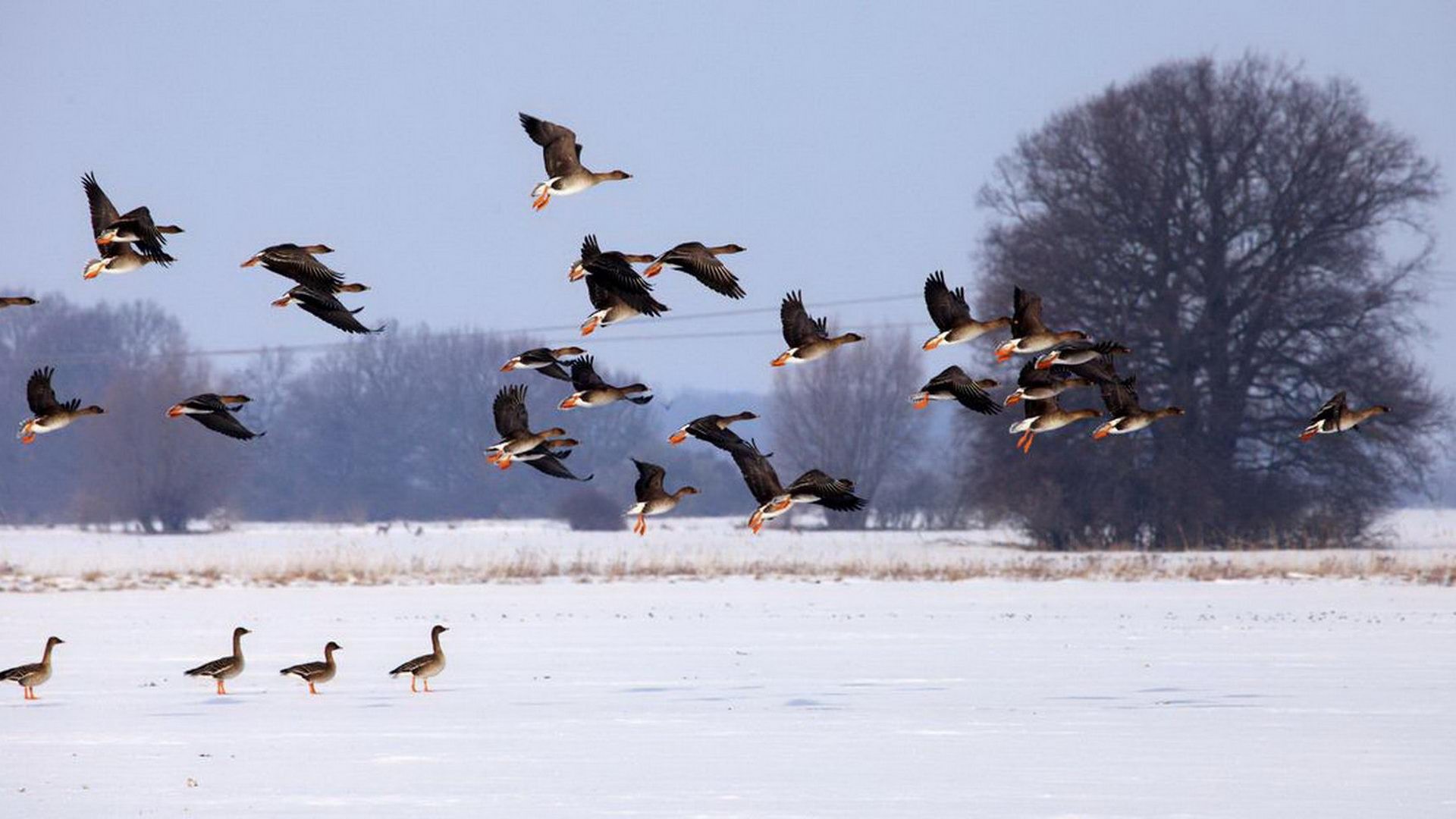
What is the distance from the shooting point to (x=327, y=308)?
32.9ft

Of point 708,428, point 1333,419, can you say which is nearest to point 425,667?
point 708,428

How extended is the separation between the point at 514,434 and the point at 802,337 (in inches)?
65.7

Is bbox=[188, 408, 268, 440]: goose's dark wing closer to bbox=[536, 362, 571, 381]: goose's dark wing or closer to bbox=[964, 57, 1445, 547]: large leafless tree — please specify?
bbox=[536, 362, 571, 381]: goose's dark wing

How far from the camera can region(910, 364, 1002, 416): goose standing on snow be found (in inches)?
389

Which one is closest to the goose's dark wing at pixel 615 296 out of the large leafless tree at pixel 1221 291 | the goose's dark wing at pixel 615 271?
the goose's dark wing at pixel 615 271

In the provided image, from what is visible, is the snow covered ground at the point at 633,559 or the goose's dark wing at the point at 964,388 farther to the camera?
the snow covered ground at the point at 633,559

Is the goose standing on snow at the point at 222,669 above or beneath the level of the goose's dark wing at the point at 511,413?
beneath

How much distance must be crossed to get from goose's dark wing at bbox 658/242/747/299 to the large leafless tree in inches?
1120

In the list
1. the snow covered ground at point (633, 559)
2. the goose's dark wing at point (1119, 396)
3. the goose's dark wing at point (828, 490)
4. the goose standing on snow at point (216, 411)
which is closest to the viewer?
the goose's dark wing at point (828, 490)

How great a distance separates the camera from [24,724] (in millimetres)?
12648

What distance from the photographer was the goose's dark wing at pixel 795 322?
10.4 m

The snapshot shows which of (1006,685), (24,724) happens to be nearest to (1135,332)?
(1006,685)

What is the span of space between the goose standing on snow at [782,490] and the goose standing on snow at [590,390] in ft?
2.28

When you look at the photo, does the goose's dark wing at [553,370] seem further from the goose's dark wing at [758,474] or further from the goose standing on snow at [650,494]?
the goose's dark wing at [758,474]
